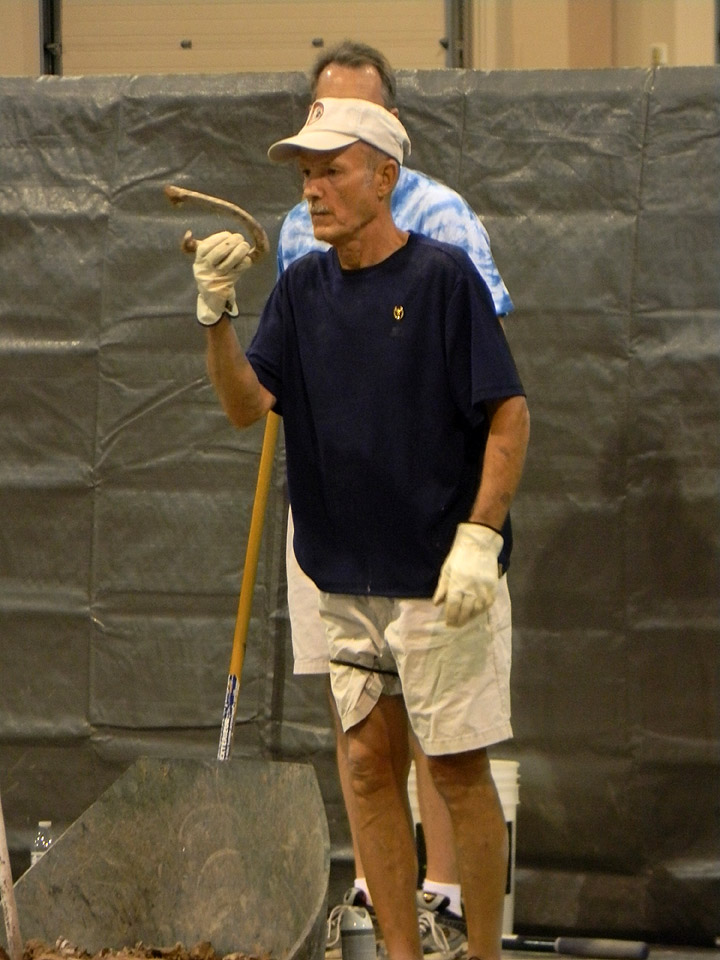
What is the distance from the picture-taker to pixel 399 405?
225 cm

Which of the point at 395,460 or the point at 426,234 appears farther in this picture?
the point at 426,234

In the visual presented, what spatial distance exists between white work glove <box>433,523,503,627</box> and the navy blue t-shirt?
3.8 inches

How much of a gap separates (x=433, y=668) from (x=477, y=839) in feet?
0.98

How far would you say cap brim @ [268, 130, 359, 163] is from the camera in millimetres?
2252

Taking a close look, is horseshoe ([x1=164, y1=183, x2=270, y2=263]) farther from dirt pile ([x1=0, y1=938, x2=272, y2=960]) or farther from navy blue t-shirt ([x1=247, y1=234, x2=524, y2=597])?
dirt pile ([x1=0, y1=938, x2=272, y2=960])

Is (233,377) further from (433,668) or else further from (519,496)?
(519,496)

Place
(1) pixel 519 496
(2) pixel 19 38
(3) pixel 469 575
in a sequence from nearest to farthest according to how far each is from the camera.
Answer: (3) pixel 469 575, (1) pixel 519 496, (2) pixel 19 38

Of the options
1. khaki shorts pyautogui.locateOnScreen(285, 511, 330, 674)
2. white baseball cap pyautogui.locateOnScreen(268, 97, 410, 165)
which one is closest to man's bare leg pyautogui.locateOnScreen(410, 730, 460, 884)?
khaki shorts pyautogui.locateOnScreen(285, 511, 330, 674)

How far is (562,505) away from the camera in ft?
10.3

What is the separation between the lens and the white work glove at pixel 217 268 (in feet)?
7.12

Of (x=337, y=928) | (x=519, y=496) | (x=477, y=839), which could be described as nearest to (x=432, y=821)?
(x=337, y=928)

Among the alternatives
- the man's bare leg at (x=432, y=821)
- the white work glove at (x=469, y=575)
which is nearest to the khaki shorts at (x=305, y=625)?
the man's bare leg at (x=432, y=821)

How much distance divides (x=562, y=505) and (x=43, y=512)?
132 cm

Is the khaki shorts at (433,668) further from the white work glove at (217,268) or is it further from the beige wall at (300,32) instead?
the beige wall at (300,32)
